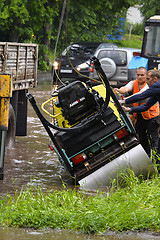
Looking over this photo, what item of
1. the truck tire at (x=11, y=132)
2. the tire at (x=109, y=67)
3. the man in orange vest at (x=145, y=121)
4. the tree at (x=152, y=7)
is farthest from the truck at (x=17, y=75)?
the tree at (x=152, y=7)

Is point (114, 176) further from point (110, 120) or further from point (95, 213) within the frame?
point (95, 213)

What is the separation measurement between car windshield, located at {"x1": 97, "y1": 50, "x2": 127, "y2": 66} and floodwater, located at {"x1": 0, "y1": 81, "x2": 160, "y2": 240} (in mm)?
8633

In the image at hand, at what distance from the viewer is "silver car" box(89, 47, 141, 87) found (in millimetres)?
20781

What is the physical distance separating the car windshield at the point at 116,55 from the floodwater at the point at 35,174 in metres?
8.63

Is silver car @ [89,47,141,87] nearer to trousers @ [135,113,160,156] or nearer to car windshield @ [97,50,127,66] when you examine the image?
car windshield @ [97,50,127,66]

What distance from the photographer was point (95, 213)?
5.79 m

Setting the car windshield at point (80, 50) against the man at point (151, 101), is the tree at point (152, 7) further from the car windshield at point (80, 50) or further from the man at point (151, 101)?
the man at point (151, 101)

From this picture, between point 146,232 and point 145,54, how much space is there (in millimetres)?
14854

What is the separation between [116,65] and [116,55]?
0.97 m

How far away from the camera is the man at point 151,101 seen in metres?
8.67

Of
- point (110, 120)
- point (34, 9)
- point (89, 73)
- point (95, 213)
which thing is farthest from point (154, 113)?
point (34, 9)

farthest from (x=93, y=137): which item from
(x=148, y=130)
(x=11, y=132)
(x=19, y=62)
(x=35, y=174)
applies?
(x=19, y=62)

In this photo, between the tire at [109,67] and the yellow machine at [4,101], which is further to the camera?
the tire at [109,67]

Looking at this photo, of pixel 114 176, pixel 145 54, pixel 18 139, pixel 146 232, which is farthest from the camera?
pixel 145 54
